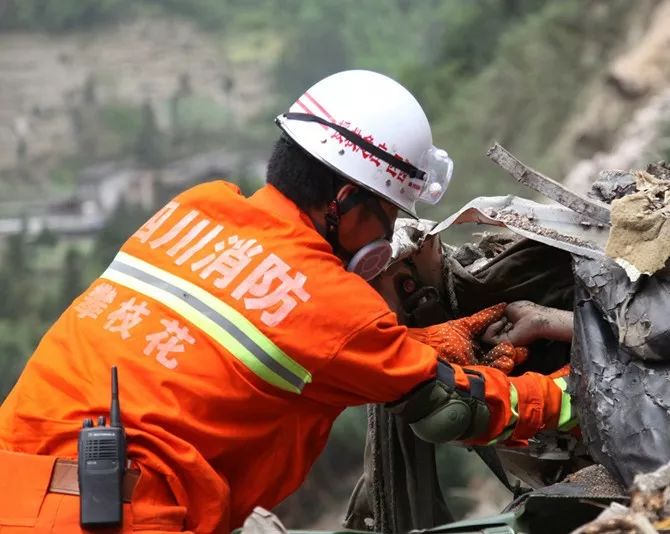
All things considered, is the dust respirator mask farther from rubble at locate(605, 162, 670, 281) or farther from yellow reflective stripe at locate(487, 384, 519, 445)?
rubble at locate(605, 162, 670, 281)

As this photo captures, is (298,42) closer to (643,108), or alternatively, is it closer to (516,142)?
(516,142)

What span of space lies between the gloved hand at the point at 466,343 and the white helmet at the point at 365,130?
17.5 inches

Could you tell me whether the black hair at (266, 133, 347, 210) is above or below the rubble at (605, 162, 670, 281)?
above

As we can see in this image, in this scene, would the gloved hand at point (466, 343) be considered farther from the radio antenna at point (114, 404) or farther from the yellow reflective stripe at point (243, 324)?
the radio antenna at point (114, 404)

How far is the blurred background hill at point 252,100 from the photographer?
49.0ft

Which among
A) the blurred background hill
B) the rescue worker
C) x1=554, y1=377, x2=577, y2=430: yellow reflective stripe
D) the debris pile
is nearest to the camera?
the debris pile

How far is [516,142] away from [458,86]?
4.16 meters

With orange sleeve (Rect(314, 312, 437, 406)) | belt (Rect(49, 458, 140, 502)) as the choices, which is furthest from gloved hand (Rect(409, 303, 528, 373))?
belt (Rect(49, 458, 140, 502))

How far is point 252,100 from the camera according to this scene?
34094mm

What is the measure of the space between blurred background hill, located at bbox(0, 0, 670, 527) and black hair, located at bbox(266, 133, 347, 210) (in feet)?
21.8

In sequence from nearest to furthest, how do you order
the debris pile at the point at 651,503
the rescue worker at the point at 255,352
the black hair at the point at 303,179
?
the debris pile at the point at 651,503 < the rescue worker at the point at 255,352 < the black hair at the point at 303,179

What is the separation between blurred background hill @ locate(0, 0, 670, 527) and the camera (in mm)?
14930

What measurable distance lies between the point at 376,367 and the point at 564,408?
2.20 ft

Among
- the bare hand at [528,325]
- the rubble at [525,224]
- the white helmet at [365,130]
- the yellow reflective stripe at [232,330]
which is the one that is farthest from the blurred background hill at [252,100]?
the yellow reflective stripe at [232,330]
